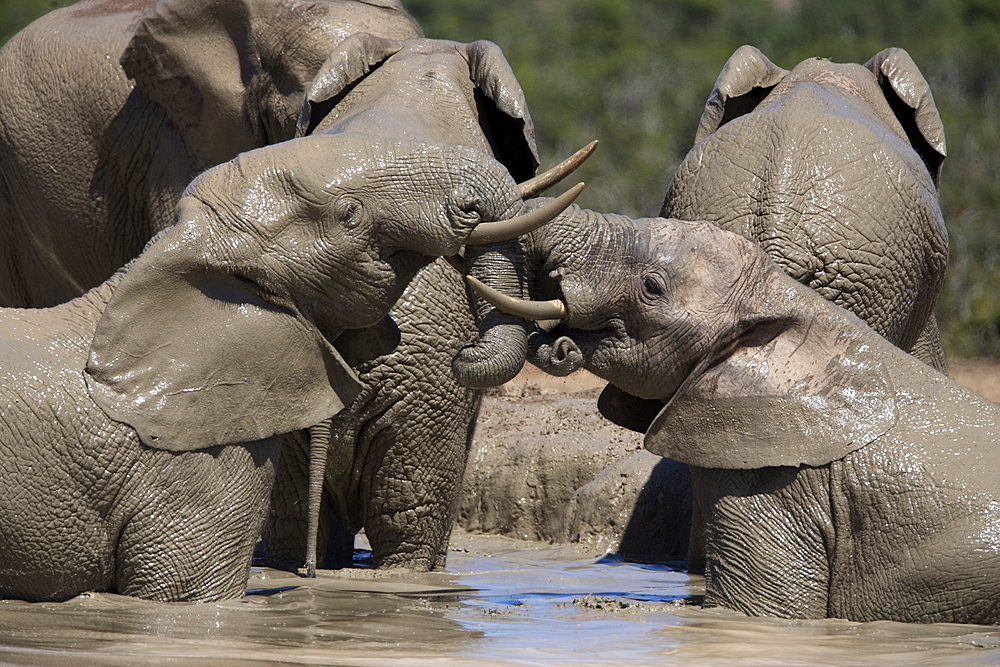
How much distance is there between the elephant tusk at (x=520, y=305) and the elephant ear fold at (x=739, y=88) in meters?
2.48

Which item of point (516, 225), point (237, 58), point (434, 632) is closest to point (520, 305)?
point (516, 225)

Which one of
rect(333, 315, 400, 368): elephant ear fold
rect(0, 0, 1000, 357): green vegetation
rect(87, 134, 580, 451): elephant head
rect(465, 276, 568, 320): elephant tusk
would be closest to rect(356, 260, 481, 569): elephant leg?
rect(333, 315, 400, 368): elephant ear fold

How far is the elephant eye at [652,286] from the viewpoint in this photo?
550cm

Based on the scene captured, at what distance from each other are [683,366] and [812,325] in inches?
16.2

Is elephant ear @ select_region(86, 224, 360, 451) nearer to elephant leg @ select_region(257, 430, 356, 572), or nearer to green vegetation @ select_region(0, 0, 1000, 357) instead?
elephant leg @ select_region(257, 430, 356, 572)

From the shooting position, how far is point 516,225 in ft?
17.1

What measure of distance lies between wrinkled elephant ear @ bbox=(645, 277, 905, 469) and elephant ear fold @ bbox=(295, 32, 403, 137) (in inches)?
70.6

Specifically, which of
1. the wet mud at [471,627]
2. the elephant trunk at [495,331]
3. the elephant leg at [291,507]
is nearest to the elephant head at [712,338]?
the elephant trunk at [495,331]

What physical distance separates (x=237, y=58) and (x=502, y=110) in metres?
1.36

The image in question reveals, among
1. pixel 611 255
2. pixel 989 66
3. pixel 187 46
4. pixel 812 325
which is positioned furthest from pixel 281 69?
pixel 989 66

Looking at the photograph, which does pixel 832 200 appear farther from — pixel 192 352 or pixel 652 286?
pixel 192 352

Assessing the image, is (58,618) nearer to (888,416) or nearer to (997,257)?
(888,416)

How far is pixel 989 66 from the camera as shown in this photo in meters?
21.4

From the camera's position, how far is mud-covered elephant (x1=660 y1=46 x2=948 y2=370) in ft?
21.4
